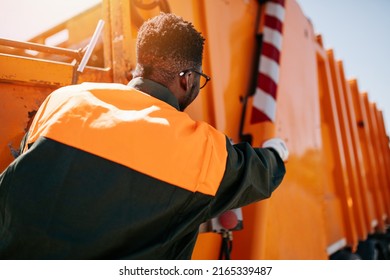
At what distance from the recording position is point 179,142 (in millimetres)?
850

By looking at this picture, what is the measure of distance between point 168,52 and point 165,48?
0.02 m

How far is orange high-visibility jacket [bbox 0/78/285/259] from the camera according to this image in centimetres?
78

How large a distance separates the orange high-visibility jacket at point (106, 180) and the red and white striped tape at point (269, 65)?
0.93 metres

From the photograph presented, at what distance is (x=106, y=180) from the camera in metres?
0.79

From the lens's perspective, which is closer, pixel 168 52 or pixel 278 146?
pixel 168 52

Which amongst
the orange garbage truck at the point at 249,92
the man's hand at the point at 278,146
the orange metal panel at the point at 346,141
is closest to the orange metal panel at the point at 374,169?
the orange metal panel at the point at 346,141

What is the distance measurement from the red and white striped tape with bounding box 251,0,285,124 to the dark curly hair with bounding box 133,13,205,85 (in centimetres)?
79

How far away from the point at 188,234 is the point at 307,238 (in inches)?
50.4

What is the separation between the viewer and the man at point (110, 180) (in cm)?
78

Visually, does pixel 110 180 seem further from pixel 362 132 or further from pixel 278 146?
pixel 362 132

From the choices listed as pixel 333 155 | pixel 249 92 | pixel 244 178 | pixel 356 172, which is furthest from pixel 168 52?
pixel 356 172

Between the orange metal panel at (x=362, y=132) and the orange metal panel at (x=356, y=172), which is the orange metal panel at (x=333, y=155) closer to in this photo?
the orange metal panel at (x=356, y=172)

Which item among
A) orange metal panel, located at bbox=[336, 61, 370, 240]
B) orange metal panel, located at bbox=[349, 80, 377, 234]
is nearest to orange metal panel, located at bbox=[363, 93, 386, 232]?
orange metal panel, located at bbox=[349, 80, 377, 234]

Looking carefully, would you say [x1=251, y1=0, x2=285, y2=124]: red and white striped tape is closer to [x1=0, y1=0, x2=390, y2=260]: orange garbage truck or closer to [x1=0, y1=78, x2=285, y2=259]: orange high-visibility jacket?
[x1=0, y1=0, x2=390, y2=260]: orange garbage truck
